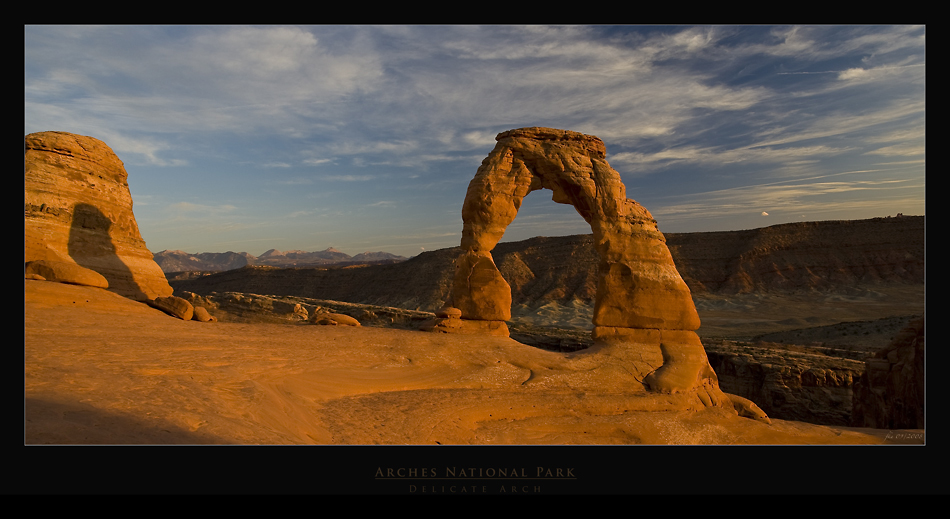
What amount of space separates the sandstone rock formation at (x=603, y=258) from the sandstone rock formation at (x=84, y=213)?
10826mm

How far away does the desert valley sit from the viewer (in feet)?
19.7

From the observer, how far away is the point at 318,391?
918 cm

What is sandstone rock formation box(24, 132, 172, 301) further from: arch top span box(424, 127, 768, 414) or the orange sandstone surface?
arch top span box(424, 127, 768, 414)

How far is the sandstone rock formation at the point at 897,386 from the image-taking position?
1417cm

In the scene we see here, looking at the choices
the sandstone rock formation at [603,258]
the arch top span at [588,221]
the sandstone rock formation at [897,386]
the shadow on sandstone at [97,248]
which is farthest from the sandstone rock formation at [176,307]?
the sandstone rock formation at [897,386]

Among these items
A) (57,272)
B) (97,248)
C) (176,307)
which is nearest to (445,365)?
(176,307)

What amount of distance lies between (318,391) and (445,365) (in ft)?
10.8

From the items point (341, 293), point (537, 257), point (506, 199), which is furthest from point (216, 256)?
point (506, 199)

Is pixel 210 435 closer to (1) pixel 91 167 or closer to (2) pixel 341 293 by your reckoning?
(1) pixel 91 167

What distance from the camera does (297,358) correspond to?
10.5 metres

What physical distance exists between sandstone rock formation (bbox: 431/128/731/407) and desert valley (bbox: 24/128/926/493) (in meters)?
0.06

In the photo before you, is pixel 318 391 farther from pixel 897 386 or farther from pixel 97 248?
pixel 897 386

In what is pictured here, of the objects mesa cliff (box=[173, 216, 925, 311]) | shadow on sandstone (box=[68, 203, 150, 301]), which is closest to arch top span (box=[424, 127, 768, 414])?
shadow on sandstone (box=[68, 203, 150, 301])

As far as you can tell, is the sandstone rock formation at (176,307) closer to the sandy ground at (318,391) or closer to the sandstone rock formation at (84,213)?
the sandy ground at (318,391)
